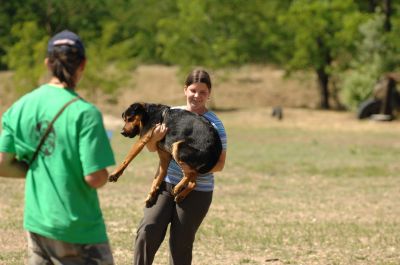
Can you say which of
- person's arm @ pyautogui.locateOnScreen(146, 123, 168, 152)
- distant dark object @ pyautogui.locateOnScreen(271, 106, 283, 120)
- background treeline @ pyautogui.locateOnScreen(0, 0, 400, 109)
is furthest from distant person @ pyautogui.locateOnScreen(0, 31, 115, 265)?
background treeline @ pyautogui.locateOnScreen(0, 0, 400, 109)

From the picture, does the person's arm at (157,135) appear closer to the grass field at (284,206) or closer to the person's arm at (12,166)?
the person's arm at (12,166)

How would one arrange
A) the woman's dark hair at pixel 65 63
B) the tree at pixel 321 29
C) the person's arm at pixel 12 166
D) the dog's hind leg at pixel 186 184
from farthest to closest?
1. the tree at pixel 321 29
2. the dog's hind leg at pixel 186 184
3. the person's arm at pixel 12 166
4. the woman's dark hair at pixel 65 63

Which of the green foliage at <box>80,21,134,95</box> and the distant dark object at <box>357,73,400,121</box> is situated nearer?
the distant dark object at <box>357,73,400,121</box>

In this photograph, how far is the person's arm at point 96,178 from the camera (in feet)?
13.3

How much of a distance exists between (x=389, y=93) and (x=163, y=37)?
10770 millimetres

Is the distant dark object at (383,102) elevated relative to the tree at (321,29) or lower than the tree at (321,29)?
lower

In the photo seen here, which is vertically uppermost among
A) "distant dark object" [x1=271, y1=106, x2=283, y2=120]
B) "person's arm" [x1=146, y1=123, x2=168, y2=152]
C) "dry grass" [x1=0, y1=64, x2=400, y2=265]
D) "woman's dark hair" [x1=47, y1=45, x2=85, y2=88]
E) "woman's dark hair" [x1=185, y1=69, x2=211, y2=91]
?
"woman's dark hair" [x1=47, y1=45, x2=85, y2=88]

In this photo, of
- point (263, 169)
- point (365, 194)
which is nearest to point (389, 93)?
point (263, 169)

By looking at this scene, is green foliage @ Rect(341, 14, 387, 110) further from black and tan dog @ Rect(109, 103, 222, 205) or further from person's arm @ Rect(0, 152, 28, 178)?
person's arm @ Rect(0, 152, 28, 178)

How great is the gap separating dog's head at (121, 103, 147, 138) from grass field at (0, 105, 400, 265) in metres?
2.37

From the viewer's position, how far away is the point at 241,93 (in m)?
39.2

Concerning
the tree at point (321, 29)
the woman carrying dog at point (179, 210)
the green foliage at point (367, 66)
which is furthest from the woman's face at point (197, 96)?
the tree at point (321, 29)

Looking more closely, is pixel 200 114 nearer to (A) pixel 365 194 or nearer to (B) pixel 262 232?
(B) pixel 262 232

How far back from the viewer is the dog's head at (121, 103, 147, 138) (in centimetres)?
596
